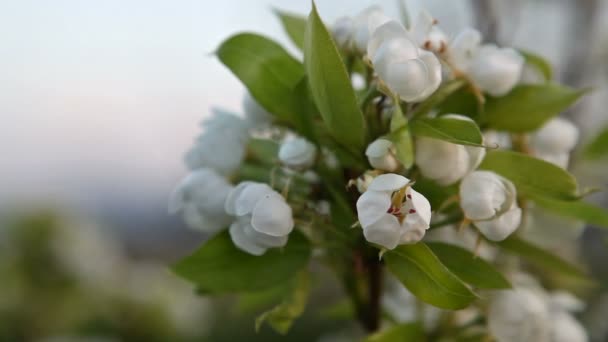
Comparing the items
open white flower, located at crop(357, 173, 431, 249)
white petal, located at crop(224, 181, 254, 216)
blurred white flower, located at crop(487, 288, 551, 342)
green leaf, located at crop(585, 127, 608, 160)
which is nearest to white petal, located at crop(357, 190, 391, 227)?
open white flower, located at crop(357, 173, 431, 249)

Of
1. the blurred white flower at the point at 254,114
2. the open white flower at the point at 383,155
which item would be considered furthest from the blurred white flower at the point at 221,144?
the open white flower at the point at 383,155

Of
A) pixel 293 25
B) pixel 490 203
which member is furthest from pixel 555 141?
pixel 293 25

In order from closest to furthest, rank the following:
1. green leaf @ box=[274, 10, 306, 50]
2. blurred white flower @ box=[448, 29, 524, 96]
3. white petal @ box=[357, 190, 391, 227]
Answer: white petal @ box=[357, 190, 391, 227] → blurred white flower @ box=[448, 29, 524, 96] → green leaf @ box=[274, 10, 306, 50]

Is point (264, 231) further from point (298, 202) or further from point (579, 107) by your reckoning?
point (579, 107)

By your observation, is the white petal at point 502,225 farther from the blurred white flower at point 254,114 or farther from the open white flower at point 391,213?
the blurred white flower at point 254,114

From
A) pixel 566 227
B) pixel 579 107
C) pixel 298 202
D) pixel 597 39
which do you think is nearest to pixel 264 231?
pixel 298 202

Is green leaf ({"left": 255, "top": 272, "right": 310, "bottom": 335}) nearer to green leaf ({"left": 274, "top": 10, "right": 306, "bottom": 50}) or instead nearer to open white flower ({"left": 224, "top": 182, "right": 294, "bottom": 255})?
open white flower ({"left": 224, "top": 182, "right": 294, "bottom": 255})
